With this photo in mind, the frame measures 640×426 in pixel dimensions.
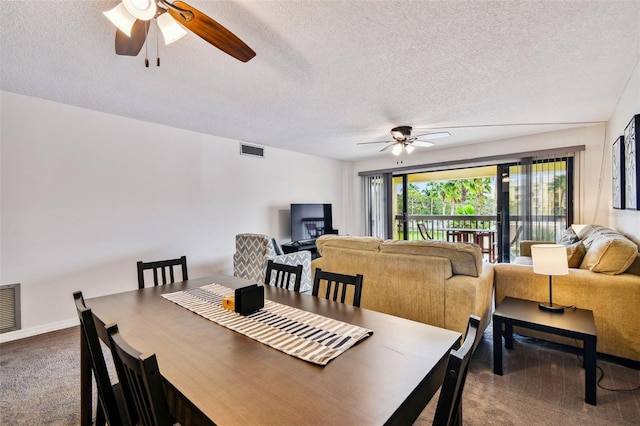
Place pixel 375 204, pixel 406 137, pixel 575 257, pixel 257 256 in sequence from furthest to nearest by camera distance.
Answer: pixel 375 204 → pixel 406 137 → pixel 257 256 → pixel 575 257

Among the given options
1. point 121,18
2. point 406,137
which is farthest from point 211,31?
point 406,137

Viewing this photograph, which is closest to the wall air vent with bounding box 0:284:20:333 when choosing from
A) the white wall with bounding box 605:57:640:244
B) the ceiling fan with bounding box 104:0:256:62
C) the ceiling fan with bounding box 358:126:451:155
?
the ceiling fan with bounding box 104:0:256:62

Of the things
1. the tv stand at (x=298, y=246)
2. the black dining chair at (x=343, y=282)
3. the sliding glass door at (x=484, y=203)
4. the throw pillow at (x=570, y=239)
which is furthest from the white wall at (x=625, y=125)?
the tv stand at (x=298, y=246)

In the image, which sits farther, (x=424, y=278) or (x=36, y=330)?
(x=36, y=330)

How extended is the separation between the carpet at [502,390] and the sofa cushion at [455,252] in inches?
29.6

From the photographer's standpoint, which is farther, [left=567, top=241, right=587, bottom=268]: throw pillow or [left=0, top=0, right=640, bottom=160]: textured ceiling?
[left=567, top=241, right=587, bottom=268]: throw pillow

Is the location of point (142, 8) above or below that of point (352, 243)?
above

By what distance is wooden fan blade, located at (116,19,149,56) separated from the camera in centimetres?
158

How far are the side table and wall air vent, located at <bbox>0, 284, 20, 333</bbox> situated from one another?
4.38m

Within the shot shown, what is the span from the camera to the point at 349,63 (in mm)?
2311

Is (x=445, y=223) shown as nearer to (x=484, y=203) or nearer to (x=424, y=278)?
(x=484, y=203)

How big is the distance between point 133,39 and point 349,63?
4.82 ft

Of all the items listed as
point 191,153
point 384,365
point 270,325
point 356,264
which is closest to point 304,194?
point 191,153

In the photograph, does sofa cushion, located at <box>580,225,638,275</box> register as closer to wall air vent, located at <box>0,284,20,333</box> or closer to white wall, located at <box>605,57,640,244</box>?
white wall, located at <box>605,57,640,244</box>
